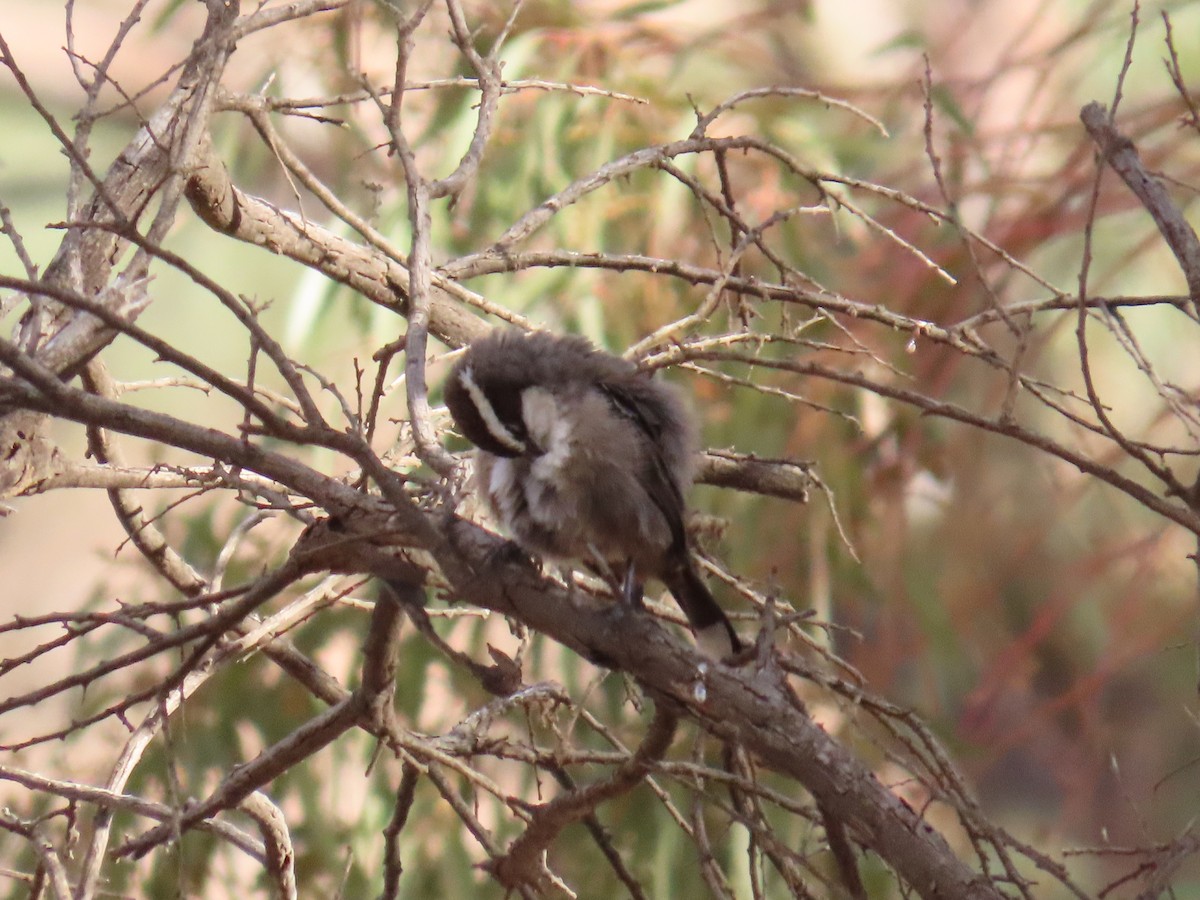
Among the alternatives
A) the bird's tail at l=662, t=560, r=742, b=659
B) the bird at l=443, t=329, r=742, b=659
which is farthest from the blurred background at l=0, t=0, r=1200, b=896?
the bird at l=443, t=329, r=742, b=659

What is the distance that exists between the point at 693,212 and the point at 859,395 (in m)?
0.80

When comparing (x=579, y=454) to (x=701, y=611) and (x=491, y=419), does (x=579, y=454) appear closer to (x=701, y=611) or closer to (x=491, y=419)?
(x=491, y=419)

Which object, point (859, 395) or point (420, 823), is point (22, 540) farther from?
point (859, 395)

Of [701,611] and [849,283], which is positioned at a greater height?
[849,283]

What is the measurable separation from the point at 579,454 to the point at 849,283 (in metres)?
2.84

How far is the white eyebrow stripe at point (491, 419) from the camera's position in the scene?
1.76 meters

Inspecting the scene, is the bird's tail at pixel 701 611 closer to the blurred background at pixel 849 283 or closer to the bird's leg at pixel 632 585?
the bird's leg at pixel 632 585

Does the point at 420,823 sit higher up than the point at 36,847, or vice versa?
the point at 420,823

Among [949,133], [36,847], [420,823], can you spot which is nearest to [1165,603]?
[949,133]

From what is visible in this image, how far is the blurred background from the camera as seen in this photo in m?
3.78

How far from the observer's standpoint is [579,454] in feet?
5.87

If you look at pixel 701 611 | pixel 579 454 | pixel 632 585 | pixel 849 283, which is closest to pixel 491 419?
pixel 579 454

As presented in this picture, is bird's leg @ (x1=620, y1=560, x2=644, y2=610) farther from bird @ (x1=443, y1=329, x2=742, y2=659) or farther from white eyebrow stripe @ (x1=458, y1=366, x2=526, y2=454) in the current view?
white eyebrow stripe @ (x1=458, y1=366, x2=526, y2=454)

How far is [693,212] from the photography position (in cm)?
421
